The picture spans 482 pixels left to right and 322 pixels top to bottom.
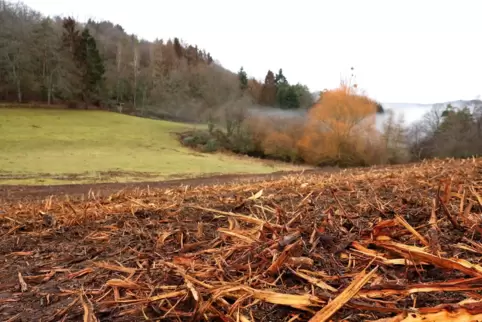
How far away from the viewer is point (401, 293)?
3.76 feet

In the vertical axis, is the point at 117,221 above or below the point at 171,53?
below

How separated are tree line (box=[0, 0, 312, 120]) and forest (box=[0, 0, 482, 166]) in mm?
144

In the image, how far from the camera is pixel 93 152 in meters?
29.7

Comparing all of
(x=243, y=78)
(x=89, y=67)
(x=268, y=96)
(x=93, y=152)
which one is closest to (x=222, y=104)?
(x=268, y=96)

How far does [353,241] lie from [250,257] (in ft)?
1.51

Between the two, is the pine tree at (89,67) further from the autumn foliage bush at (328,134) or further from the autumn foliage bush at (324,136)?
the autumn foliage bush at (328,134)

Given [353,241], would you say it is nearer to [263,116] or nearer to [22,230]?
[22,230]

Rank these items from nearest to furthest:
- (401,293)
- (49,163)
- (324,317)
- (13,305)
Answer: (324,317), (401,293), (13,305), (49,163)

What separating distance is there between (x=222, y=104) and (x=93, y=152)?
25034mm

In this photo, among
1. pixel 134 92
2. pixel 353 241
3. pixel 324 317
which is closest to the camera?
pixel 324 317

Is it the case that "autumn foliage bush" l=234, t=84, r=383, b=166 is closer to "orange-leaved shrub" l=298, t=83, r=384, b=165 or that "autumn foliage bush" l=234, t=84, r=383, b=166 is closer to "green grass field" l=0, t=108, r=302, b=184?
"orange-leaved shrub" l=298, t=83, r=384, b=165

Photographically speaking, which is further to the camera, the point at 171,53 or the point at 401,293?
the point at 171,53

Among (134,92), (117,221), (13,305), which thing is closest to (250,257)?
(13,305)

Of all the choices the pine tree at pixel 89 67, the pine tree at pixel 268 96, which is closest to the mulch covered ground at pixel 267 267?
the pine tree at pixel 89 67
